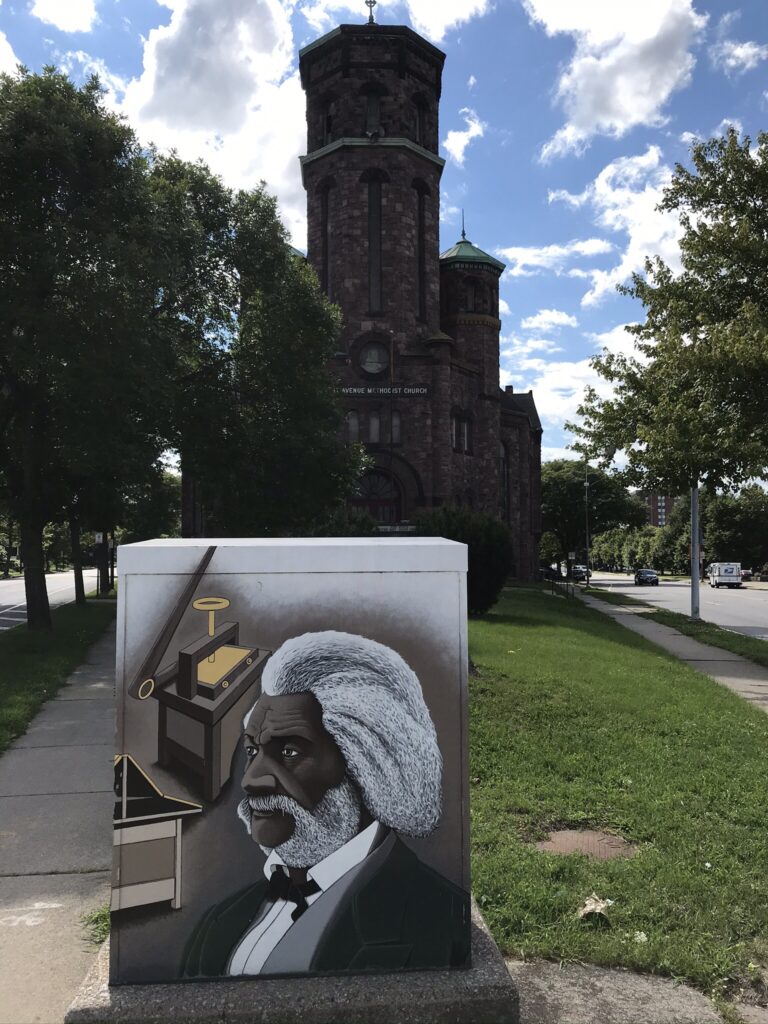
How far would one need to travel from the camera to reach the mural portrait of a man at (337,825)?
273 cm

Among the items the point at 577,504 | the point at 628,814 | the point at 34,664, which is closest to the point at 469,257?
the point at 577,504

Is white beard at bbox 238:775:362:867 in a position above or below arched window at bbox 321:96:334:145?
below

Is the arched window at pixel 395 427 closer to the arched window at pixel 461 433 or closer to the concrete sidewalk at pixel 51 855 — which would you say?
the arched window at pixel 461 433

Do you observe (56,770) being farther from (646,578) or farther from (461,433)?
(646,578)

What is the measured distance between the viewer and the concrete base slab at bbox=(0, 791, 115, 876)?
457 cm

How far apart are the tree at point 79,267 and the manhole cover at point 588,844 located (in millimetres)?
11325

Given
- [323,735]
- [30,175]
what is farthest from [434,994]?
[30,175]

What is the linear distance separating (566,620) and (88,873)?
17.2m

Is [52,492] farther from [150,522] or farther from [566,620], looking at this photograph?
[150,522]

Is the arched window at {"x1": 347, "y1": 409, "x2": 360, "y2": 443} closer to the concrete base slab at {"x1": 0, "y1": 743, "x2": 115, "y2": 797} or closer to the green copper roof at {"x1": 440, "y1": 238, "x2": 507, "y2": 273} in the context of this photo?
the green copper roof at {"x1": 440, "y1": 238, "x2": 507, "y2": 273}

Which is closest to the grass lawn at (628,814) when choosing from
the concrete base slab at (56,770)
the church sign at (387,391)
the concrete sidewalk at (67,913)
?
the concrete sidewalk at (67,913)

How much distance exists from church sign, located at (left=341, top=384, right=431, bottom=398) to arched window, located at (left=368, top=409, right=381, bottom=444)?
854 mm

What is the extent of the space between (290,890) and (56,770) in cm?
468

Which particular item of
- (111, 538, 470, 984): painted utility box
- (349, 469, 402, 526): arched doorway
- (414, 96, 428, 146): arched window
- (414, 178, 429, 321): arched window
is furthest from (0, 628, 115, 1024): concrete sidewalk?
(414, 96, 428, 146): arched window
